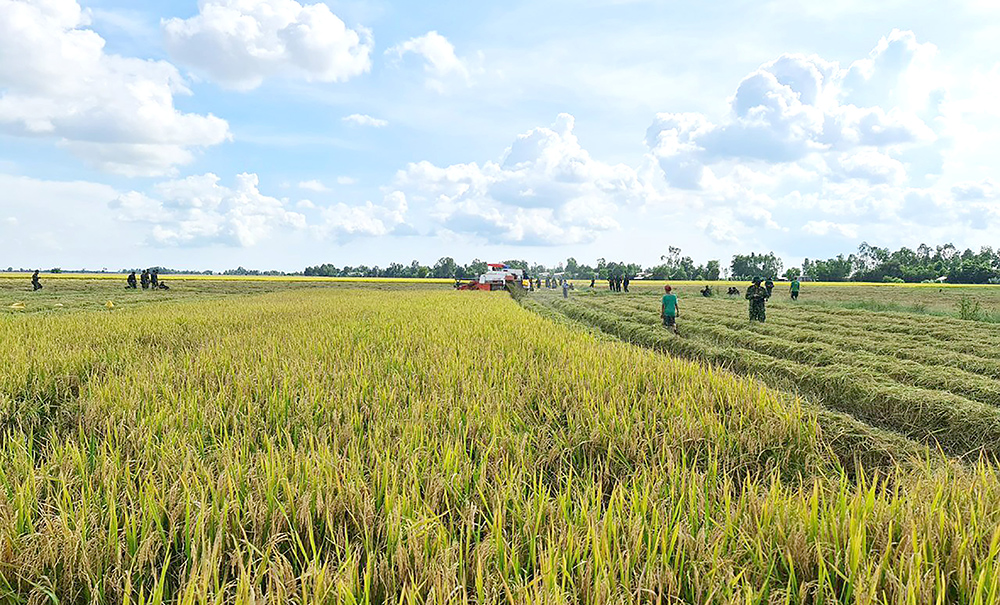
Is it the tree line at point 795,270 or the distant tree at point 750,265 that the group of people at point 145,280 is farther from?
the distant tree at point 750,265

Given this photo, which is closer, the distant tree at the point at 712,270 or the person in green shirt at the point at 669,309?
the person in green shirt at the point at 669,309

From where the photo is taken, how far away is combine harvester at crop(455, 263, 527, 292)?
3831 cm

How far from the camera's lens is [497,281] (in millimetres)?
39500

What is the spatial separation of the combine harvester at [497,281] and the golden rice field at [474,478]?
29886mm

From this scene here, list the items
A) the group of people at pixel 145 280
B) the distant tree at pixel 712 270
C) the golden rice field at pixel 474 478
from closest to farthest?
the golden rice field at pixel 474 478 < the group of people at pixel 145 280 < the distant tree at pixel 712 270

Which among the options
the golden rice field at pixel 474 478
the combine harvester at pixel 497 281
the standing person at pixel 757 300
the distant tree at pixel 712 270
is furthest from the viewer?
the distant tree at pixel 712 270

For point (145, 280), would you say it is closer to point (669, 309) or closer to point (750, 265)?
point (669, 309)

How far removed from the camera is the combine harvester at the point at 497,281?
38.3 meters

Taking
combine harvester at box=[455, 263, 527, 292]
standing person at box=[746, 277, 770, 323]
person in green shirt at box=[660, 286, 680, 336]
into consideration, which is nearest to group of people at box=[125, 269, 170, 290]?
combine harvester at box=[455, 263, 527, 292]

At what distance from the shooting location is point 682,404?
15.1 ft

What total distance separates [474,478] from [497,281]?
3652 centimetres

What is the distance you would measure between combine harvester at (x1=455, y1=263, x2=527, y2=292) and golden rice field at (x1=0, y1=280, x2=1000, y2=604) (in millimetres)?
29886

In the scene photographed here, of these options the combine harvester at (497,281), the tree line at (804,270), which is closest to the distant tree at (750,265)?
the tree line at (804,270)

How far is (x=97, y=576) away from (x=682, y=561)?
2459 millimetres
